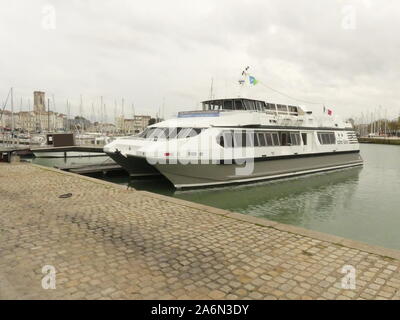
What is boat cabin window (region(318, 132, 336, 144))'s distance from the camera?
78.1 feet

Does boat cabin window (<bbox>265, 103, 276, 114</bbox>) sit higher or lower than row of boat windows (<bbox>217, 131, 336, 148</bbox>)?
higher

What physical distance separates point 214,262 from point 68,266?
236 cm

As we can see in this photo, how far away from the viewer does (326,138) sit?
24656mm

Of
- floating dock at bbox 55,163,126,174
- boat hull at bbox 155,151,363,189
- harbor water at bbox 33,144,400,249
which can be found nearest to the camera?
harbor water at bbox 33,144,400,249

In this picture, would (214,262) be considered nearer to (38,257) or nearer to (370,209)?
(38,257)

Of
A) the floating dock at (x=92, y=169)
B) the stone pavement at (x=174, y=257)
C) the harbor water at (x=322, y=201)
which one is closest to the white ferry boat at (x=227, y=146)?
the harbor water at (x=322, y=201)

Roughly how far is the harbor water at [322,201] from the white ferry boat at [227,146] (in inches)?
33.0

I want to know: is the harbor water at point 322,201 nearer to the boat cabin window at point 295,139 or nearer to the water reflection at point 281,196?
the water reflection at point 281,196

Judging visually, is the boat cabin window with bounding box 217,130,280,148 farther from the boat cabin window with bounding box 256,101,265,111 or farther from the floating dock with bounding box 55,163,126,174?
the floating dock with bounding box 55,163,126,174

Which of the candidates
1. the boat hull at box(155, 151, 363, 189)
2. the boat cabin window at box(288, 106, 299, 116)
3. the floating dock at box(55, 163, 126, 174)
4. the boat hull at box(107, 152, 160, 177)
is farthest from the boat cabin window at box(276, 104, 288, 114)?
the floating dock at box(55, 163, 126, 174)

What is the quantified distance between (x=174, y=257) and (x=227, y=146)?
11042mm

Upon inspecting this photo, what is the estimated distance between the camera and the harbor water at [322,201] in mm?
10442

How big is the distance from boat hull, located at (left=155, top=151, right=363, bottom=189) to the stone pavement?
673 centimetres

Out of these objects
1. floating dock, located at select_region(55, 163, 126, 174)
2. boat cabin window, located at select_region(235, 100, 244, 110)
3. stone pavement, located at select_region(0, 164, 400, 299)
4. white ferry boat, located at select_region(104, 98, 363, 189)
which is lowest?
stone pavement, located at select_region(0, 164, 400, 299)
